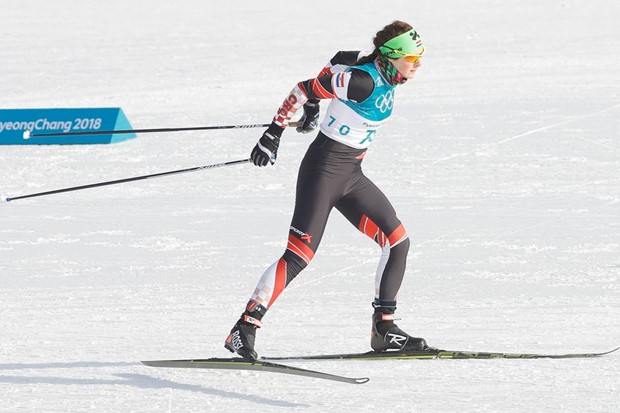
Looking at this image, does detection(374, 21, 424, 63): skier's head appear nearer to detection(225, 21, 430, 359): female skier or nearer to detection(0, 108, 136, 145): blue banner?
detection(225, 21, 430, 359): female skier

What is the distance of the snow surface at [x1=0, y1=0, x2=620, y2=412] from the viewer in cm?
506

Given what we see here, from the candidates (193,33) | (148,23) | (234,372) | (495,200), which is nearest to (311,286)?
(234,372)

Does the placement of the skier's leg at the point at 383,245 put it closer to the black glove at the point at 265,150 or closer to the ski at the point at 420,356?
the ski at the point at 420,356

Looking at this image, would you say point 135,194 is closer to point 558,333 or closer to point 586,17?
point 558,333

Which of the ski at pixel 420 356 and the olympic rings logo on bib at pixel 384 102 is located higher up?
the olympic rings logo on bib at pixel 384 102

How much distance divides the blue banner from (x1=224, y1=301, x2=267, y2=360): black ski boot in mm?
8165

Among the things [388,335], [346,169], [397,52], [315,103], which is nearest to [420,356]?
[388,335]

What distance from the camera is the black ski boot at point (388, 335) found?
5.26 m

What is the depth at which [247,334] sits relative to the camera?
5.02 metres

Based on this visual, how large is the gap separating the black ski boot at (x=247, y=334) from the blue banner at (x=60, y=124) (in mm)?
8165

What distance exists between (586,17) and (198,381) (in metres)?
19.3

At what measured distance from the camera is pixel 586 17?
22656 millimetres

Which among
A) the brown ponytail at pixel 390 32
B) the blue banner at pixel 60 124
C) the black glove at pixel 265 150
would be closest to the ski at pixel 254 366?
the black glove at pixel 265 150

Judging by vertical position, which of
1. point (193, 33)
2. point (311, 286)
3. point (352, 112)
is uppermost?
point (193, 33)
